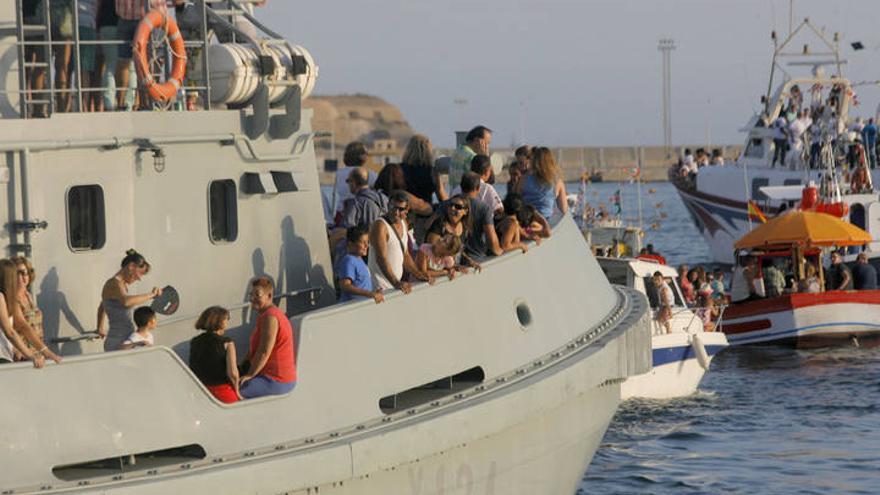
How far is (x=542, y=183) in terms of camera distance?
1387 cm

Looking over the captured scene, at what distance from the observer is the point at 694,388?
2558 cm

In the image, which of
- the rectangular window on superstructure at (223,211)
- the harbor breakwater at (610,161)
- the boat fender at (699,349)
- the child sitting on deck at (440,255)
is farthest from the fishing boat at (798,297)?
the harbor breakwater at (610,161)

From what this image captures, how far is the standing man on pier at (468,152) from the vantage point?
1345cm

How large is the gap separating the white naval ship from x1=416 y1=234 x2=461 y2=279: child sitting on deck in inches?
6.8

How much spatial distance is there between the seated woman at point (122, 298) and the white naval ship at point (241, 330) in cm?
36

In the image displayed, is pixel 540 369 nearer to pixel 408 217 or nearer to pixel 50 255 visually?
pixel 408 217

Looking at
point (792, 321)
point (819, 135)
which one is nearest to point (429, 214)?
point (792, 321)

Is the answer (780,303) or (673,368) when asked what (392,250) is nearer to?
(673,368)

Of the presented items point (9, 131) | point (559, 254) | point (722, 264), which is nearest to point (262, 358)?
point (9, 131)

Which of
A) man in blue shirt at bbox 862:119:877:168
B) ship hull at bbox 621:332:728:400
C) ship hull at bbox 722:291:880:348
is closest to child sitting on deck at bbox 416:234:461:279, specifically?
ship hull at bbox 621:332:728:400

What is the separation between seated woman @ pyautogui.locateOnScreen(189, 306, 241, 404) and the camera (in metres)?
9.77

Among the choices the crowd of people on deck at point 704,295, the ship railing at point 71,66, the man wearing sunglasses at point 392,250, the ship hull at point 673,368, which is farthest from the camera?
the crowd of people on deck at point 704,295

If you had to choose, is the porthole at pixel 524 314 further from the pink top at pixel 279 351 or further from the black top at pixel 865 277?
the black top at pixel 865 277

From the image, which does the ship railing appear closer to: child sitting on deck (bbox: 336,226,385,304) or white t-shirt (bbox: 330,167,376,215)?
child sitting on deck (bbox: 336,226,385,304)
